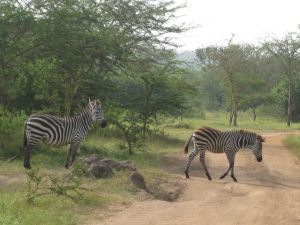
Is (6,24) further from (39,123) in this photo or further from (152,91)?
(152,91)

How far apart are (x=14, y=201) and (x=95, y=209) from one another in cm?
138

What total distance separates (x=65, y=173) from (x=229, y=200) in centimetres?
384

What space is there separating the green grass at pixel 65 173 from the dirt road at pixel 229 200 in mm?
534

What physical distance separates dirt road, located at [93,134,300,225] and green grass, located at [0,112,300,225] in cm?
53

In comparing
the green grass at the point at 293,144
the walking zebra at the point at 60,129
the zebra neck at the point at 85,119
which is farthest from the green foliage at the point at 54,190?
the green grass at the point at 293,144

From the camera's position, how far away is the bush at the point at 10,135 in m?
14.9

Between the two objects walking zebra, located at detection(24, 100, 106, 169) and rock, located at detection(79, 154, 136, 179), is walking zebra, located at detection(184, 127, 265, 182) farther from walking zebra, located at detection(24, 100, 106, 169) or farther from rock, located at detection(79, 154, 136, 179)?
walking zebra, located at detection(24, 100, 106, 169)

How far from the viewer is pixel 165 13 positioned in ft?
87.0

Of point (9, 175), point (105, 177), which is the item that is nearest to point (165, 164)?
point (105, 177)

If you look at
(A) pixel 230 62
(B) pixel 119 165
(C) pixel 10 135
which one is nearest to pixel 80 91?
(C) pixel 10 135

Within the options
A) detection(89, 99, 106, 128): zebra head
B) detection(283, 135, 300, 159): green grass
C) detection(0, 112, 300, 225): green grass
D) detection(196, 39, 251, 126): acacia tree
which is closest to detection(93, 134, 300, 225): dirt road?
detection(0, 112, 300, 225): green grass

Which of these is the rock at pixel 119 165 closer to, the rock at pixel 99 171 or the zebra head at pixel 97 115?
the rock at pixel 99 171

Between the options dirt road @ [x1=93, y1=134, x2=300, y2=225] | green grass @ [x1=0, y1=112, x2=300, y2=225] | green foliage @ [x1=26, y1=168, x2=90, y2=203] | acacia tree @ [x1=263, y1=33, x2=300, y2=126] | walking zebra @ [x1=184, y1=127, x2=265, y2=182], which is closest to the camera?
green grass @ [x1=0, y1=112, x2=300, y2=225]

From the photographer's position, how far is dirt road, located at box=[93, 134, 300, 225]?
845 cm
